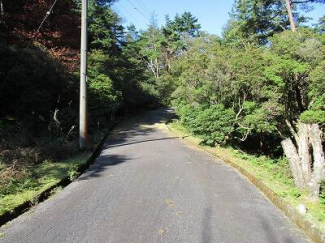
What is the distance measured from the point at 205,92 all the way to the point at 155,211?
8816mm

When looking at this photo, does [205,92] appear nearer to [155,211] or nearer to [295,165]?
[295,165]

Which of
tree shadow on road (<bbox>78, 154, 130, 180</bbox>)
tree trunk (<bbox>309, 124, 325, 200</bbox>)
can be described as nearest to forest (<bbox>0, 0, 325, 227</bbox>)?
tree trunk (<bbox>309, 124, 325, 200</bbox>)

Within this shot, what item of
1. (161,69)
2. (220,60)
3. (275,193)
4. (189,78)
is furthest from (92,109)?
(161,69)

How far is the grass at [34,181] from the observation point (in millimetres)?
5815

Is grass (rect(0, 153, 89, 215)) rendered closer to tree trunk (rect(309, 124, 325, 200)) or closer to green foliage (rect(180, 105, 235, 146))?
green foliage (rect(180, 105, 235, 146))

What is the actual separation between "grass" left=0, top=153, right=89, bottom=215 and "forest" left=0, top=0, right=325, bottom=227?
65 mm

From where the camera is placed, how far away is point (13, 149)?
8578 millimetres

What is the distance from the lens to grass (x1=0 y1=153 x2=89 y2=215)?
5815mm

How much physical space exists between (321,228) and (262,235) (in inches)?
35.0

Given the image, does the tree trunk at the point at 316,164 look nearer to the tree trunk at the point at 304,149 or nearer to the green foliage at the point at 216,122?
the tree trunk at the point at 304,149

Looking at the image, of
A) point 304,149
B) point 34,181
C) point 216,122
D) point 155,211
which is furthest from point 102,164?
point 304,149

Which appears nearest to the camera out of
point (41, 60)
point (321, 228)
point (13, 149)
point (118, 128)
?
point (321, 228)

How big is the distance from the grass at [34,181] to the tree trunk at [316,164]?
585 centimetres

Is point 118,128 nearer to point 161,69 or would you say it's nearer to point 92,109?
point 92,109
